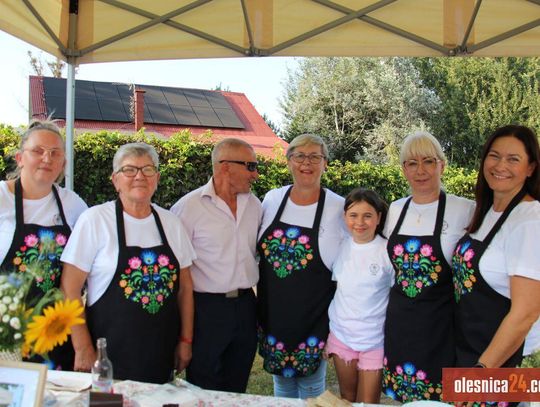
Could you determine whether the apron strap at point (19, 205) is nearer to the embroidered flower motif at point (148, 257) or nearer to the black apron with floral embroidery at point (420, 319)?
the embroidered flower motif at point (148, 257)

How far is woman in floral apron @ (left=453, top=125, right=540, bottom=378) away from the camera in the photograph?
1.81 m

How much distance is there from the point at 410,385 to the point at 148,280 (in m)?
1.30

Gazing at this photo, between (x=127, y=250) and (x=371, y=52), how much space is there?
80.7 inches

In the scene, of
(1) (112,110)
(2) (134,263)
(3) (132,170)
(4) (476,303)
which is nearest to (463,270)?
(4) (476,303)

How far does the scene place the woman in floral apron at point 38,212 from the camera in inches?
84.1

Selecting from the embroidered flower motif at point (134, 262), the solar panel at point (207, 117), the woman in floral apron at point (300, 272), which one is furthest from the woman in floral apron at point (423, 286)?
the solar panel at point (207, 117)

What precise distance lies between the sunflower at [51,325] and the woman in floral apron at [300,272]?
4.67 ft

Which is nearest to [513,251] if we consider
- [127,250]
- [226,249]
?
[226,249]

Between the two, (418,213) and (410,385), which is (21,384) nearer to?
(410,385)

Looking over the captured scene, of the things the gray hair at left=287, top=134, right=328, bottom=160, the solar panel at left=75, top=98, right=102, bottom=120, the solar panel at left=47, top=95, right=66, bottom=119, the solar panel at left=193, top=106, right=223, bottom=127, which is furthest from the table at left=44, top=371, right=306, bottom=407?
the solar panel at left=193, top=106, right=223, bottom=127

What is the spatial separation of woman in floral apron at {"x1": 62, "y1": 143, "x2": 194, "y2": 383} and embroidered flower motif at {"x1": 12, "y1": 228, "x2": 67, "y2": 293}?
0.24ft

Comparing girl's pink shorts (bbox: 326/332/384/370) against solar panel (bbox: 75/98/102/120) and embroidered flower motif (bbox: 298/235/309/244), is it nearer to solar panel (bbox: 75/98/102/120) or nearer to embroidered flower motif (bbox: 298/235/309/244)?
embroidered flower motif (bbox: 298/235/309/244)

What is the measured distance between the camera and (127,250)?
2.12 meters

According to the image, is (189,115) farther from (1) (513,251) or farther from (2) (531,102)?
(1) (513,251)
